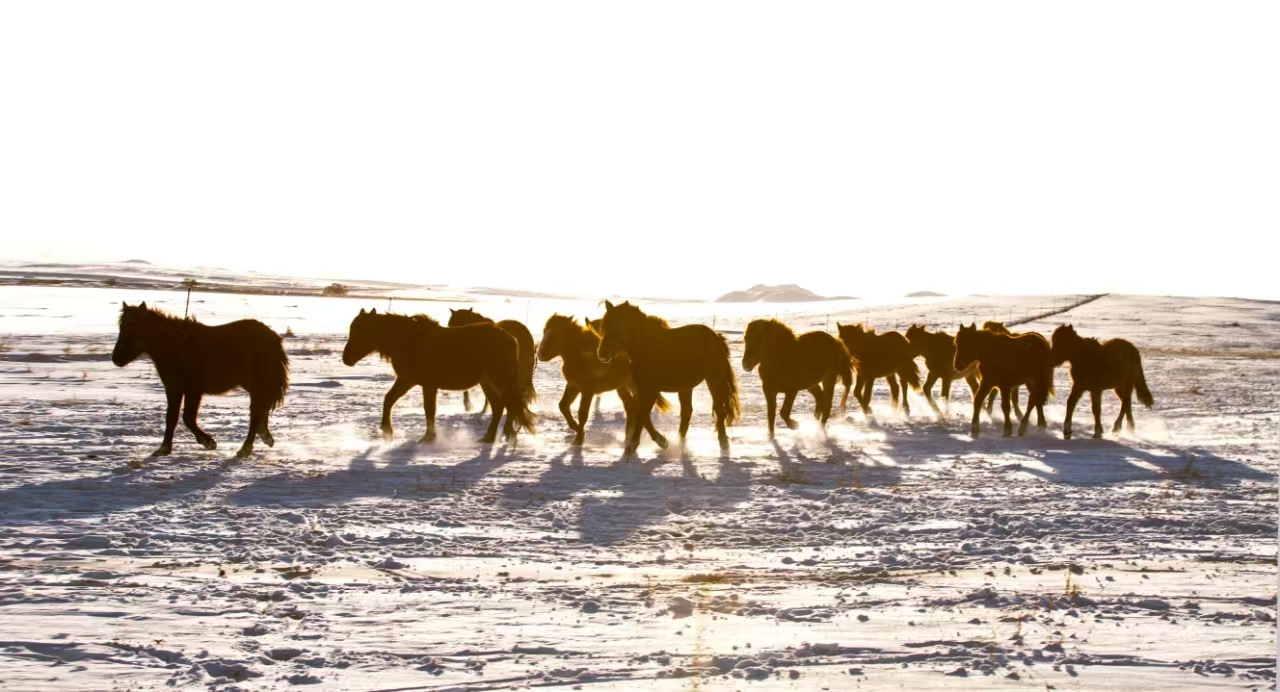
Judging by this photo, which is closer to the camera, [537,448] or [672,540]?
[672,540]

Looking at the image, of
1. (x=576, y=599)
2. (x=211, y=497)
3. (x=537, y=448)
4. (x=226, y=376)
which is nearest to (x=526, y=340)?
(x=537, y=448)

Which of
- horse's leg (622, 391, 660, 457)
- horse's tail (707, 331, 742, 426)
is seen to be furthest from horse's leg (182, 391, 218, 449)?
horse's tail (707, 331, 742, 426)

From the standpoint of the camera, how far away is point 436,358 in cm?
1523

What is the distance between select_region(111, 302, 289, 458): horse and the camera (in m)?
13.4

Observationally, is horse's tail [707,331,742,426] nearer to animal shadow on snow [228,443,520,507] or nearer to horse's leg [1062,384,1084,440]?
animal shadow on snow [228,443,520,507]

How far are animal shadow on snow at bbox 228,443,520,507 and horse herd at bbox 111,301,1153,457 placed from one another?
1.74 m

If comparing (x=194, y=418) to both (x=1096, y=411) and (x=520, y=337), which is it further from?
(x=1096, y=411)

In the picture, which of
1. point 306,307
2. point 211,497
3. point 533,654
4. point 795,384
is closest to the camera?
point 533,654

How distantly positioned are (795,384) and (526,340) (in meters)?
4.69

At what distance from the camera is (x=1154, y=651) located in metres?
6.27

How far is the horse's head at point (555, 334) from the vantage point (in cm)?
1548


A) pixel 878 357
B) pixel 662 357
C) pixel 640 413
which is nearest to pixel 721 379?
pixel 662 357

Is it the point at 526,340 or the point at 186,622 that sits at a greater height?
the point at 526,340

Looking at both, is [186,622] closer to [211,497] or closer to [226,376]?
[211,497]
